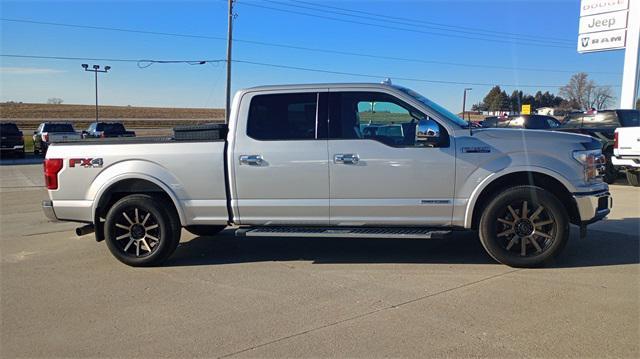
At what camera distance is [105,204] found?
5941 mm

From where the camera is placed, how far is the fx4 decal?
19.1ft

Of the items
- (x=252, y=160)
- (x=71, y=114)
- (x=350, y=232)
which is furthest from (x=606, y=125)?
(x=71, y=114)

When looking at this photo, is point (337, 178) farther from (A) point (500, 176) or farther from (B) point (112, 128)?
(B) point (112, 128)

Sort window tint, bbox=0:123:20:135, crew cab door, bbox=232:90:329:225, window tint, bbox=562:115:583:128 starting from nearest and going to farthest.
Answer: crew cab door, bbox=232:90:329:225
window tint, bbox=562:115:583:128
window tint, bbox=0:123:20:135

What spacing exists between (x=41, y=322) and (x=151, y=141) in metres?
2.33

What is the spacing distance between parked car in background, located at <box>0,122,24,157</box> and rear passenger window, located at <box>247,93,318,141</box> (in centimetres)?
2492

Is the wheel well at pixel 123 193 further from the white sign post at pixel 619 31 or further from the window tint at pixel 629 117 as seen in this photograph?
the white sign post at pixel 619 31

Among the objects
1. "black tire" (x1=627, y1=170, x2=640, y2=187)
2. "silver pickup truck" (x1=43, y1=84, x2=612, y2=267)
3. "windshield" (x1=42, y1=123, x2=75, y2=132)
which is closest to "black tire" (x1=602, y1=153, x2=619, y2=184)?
"black tire" (x1=627, y1=170, x2=640, y2=187)

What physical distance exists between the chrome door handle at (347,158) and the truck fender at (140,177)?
6.06 ft

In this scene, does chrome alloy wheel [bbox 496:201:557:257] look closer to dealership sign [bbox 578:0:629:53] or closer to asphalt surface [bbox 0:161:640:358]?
asphalt surface [bbox 0:161:640:358]

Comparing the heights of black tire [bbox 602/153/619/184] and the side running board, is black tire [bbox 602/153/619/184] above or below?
above

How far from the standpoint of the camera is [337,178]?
5473 mm

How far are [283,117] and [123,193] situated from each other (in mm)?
2169

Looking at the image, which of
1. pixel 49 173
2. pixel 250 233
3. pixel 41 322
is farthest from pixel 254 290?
pixel 49 173
